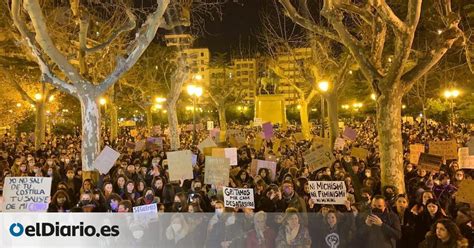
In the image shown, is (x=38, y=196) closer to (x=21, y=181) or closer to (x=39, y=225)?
(x=21, y=181)

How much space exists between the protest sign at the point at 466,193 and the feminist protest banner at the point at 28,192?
688 cm

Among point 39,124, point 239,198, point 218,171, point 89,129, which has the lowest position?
point 239,198

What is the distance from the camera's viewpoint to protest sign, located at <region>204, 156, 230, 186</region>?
10648 millimetres

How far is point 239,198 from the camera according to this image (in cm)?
819

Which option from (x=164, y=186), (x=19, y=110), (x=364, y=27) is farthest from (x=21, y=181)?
(x=19, y=110)

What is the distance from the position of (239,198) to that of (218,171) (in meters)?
2.56

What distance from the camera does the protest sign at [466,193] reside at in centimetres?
855

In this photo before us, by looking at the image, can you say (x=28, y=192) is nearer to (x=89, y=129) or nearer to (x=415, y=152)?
(x=89, y=129)

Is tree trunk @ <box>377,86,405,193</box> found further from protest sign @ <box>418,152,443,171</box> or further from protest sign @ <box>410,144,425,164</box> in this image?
protest sign @ <box>410,144,425,164</box>

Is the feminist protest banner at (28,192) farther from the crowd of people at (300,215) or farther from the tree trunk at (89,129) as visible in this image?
the tree trunk at (89,129)

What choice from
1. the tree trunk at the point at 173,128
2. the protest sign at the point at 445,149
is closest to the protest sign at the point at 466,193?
the protest sign at the point at 445,149

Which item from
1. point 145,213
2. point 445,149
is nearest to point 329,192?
point 145,213

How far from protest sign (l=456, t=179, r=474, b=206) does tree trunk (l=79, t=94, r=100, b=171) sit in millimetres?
7539

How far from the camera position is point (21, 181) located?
871 cm
